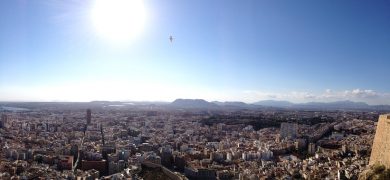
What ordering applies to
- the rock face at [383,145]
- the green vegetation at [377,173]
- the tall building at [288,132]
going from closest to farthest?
the green vegetation at [377,173] < the rock face at [383,145] < the tall building at [288,132]

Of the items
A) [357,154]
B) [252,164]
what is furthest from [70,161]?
[357,154]

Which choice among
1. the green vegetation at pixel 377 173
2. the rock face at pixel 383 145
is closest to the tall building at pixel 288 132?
the rock face at pixel 383 145

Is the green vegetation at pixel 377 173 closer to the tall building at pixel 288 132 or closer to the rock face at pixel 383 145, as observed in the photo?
the rock face at pixel 383 145

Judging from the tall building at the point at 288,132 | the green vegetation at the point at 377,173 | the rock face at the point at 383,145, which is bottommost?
the tall building at the point at 288,132

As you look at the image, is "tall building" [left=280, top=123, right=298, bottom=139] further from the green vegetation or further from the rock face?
the green vegetation

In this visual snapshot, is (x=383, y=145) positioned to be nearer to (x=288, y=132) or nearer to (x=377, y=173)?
(x=377, y=173)

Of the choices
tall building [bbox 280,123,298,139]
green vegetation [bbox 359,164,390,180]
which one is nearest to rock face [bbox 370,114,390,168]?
green vegetation [bbox 359,164,390,180]

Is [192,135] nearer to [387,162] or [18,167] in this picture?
[18,167]

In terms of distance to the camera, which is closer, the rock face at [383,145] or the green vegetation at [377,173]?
the green vegetation at [377,173]
